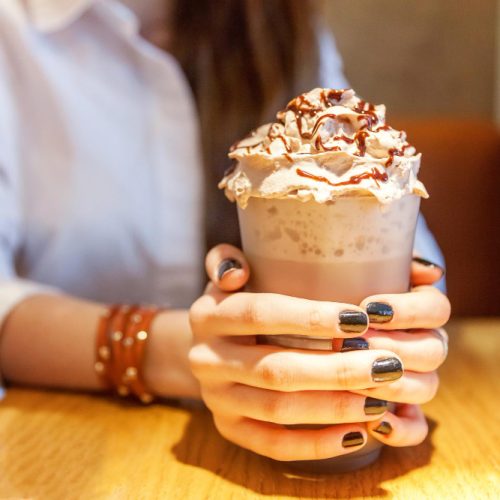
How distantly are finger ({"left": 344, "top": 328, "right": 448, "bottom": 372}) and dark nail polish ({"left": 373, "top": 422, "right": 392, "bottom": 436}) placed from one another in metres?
0.05

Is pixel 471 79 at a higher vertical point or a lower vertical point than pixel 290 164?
lower

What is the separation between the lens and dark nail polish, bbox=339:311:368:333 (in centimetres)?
52

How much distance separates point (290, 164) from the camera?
529 mm

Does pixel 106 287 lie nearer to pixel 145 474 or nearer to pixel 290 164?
pixel 145 474

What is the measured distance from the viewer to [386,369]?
0.52 m

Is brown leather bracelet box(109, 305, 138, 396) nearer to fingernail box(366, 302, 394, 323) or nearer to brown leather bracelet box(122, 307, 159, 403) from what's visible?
brown leather bracelet box(122, 307, 159, 403)

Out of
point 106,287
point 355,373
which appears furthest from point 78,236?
point 355,373

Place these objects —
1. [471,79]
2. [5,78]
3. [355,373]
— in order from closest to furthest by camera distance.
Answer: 1. [355,373]
2. [5,78]
3. [471,79]

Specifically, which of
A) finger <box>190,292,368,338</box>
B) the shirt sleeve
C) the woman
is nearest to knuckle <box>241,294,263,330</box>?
finger <box>190,292,368,338</box>

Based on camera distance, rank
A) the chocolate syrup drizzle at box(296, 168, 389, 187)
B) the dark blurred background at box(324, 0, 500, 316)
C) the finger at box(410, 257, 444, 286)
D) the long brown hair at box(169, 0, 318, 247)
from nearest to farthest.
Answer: the chocolate syrup drizzle at box(296, 168, 389, 187), the finger at box(410, 257, 444, 286), the long brown hair at box(169, 0, 318, 247), the dark blurred background at box(324, 0, 500, 316)

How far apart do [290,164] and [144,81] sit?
2.50 feet

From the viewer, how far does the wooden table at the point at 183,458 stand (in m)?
0.56

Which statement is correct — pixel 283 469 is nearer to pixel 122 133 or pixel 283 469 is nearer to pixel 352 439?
pixel 352 439

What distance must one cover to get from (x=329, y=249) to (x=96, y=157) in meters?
0.74
